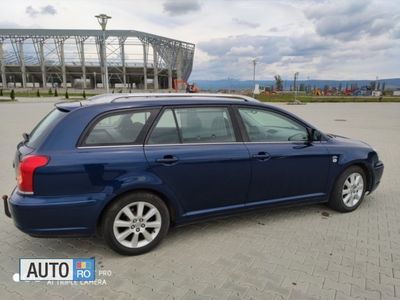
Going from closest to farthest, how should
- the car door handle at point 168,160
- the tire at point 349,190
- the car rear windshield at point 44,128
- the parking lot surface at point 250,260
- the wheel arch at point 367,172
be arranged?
the parking lot surface at point 250,260 → the car rear windshield at point 44,128 → the car door handle at point 168,160 → the tire at point 349,190 → the wheel arch at point 367,172

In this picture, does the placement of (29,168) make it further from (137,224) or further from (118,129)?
(137,224)

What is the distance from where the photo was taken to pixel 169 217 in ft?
10.5

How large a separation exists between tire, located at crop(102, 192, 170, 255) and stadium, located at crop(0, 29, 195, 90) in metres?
61.3

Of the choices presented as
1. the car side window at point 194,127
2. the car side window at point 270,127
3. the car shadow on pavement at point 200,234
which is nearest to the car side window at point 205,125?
the car side window at point 194,127

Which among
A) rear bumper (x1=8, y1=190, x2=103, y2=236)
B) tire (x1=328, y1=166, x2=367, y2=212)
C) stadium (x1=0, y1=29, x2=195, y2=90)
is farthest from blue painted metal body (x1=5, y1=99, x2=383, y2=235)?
stadium (x1=0, y1=29, x2=195, y2=90)

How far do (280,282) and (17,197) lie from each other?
2468mm

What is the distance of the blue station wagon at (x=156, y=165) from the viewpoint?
2709 mm

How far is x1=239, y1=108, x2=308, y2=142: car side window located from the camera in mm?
3543

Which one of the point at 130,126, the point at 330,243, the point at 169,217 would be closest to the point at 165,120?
the point at 130,126

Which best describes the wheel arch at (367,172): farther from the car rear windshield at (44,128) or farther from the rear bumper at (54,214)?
the car rear windshield at (44,128)

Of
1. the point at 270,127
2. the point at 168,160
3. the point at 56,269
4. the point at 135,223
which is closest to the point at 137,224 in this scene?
the point at 135,223

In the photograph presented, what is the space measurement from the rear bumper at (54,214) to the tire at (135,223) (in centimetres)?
18

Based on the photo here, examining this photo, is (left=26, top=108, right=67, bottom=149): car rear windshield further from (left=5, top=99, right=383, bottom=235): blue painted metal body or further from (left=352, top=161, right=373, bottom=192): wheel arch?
(left=352, top=161, right=373, bottom=192): wheel arch

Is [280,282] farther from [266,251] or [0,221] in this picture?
[0,221]
